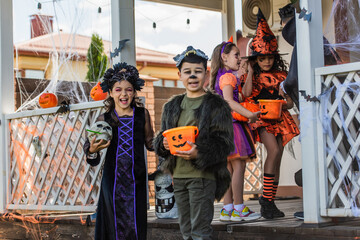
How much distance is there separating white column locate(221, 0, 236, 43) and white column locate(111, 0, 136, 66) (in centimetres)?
255

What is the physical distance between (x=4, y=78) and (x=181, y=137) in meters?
3.98

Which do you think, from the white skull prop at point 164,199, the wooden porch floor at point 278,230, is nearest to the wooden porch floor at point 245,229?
the wooden porch floor at point 278,230

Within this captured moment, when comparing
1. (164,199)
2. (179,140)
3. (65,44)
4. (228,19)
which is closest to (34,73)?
(65,44)

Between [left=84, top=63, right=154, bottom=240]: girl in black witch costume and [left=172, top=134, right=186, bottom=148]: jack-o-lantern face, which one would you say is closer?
[left=172, top=134, right=186, bottom=148]: jack-o-lantern face

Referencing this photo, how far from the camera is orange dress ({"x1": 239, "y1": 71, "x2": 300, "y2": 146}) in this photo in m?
4.56

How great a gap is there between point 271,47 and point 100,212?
193cm

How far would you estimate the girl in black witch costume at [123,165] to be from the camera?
155 inches

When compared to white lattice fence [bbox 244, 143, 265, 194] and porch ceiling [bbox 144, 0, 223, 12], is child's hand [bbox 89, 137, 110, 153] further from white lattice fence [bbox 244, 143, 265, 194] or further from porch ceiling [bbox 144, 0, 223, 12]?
porch ceiling [bbox 144, 0, 223, 12]

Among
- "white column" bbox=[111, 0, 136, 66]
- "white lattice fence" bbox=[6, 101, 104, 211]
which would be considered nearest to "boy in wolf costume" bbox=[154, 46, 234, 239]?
"white column" bbox=[111, 0, 136, 66]

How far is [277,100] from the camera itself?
441cm

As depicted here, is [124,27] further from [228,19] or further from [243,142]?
[228,19]

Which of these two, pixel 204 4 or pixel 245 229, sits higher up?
pixel 204 4

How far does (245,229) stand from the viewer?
396 cm

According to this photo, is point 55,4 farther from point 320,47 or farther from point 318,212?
point 318,212
